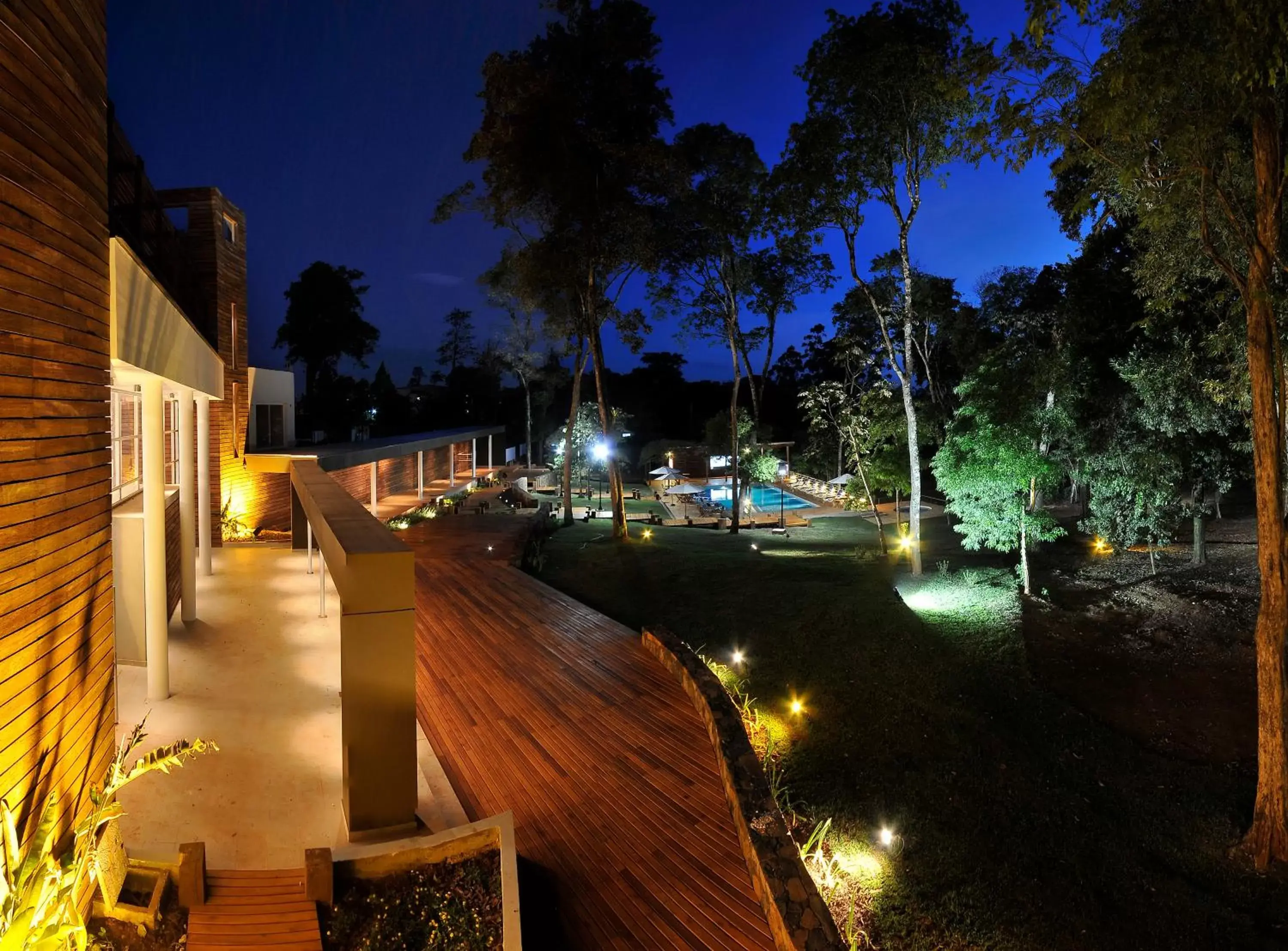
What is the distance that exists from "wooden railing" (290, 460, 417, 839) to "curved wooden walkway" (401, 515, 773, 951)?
2.26 feet

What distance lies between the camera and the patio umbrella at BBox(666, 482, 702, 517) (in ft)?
84.4

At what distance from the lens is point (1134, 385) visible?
1184 centimetres

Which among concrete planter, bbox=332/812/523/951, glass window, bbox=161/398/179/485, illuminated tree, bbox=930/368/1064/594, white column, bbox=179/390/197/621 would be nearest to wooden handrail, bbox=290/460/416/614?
concrete planter, bbox=332/812/523/951

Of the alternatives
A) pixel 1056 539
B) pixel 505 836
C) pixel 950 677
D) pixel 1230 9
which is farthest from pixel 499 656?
pixel 1056 539

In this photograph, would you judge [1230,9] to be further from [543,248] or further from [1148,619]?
[543,248]

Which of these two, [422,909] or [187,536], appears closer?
[422,909]

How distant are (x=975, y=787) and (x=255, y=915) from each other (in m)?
5.48

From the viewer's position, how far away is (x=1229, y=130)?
6.00 metres

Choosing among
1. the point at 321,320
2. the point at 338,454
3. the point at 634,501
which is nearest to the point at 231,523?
the point at 338,454

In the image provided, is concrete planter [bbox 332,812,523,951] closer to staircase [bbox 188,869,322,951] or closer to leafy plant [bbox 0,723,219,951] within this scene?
staircase [bbox 188,869,322,951]

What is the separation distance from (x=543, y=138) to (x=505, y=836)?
13.3 metres

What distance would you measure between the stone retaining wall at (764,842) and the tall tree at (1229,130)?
3971mm

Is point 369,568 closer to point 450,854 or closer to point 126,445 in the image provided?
point 450,854

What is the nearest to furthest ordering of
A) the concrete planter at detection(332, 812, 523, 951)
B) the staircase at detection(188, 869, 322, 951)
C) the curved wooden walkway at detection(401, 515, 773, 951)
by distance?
1. the staircase at detection(188, 869, 322, 951)
2. the concrete planter at detection(332, 812, 523, 951)
3. the curved wooden walkway at detection(401, 515, 773, 951)
